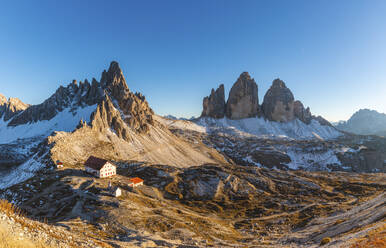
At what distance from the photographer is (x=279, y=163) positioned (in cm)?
16012

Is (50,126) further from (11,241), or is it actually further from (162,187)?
(11,241)

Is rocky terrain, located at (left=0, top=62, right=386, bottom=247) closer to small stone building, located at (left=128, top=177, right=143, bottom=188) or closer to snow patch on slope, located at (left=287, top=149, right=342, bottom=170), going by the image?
snow patch on slope, located at (left=287, top=149, right=342, bottom=170)

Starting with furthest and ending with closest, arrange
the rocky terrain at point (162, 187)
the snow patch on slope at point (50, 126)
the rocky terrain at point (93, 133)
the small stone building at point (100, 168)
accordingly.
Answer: the snow patch on slope at point (50, 126)
the rocky terrain at point (93, 133)
the small stone building at point (100, 168)
the rocky terrain at point (162, 187)

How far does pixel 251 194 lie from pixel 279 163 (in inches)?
3830

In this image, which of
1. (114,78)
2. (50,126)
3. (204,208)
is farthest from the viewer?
(114,78)

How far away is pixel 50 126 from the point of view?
16462 centimetres

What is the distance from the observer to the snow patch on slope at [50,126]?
5764 inches

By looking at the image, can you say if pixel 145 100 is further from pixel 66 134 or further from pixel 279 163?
→ pixel 279 163

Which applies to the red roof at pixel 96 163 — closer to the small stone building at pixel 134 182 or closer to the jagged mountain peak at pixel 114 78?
the small stone building at pixel 134 182

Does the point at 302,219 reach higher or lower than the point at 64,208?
lower

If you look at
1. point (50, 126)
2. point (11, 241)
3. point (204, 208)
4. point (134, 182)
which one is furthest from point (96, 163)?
point (50, 126)

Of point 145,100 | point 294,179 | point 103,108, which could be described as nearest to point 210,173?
point 294,179

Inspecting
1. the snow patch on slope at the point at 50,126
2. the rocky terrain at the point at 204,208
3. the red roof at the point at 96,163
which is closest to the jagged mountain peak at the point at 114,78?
the snow patch on slope at the point at 50,126

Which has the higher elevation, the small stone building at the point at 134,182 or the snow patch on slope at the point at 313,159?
the small stone building at the point at 134,182
